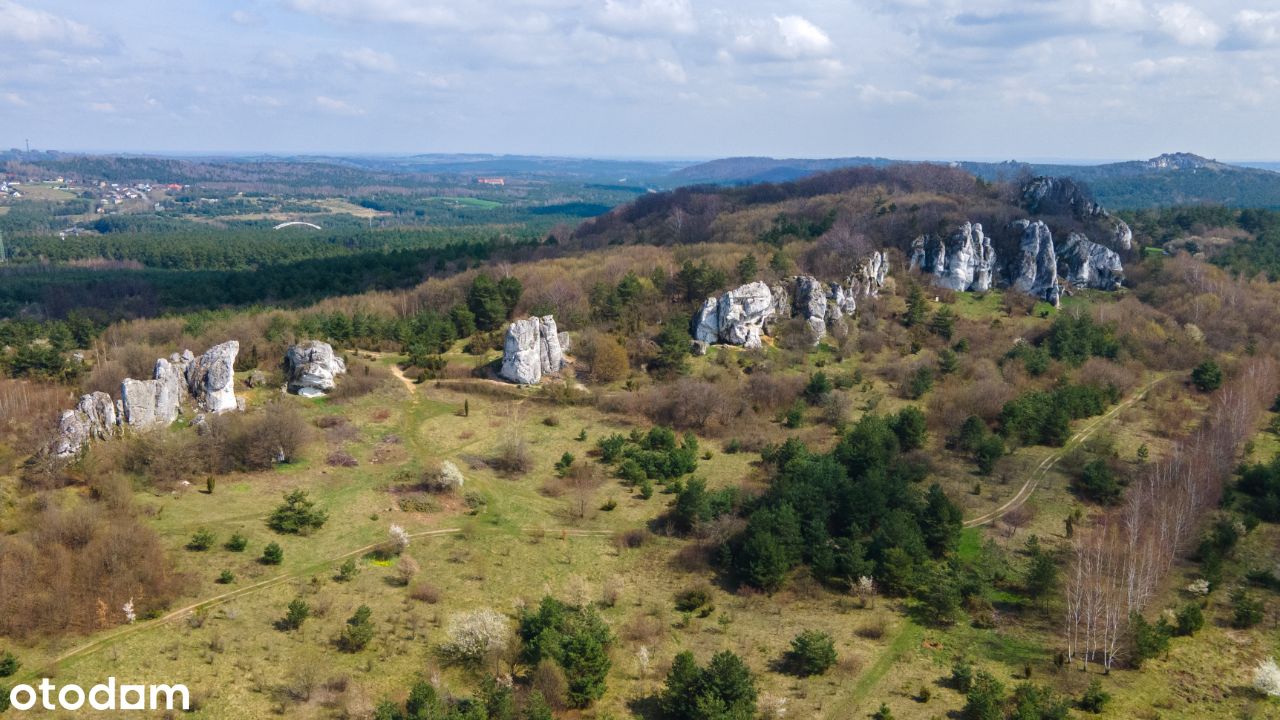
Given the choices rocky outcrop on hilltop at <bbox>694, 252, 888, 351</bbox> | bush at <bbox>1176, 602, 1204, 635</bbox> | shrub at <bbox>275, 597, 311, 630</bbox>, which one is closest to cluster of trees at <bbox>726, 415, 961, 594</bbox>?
bush at <bbox>1176, 602, 1204, 635</bbox>

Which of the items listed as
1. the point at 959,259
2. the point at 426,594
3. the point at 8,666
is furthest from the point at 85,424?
the point at 959,259

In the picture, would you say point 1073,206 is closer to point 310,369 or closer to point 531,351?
point 531,351

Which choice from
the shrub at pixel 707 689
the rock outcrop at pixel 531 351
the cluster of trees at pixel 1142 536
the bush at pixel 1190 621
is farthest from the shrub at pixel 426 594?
the bush at pixel 1190 621

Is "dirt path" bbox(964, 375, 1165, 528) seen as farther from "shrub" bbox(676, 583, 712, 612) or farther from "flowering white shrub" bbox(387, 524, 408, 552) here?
"flowering white shrub" bbox(387, 524, 408, 552)

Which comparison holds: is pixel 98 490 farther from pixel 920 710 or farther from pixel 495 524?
pixel 920 710

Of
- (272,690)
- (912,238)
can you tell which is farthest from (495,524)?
(912,238)

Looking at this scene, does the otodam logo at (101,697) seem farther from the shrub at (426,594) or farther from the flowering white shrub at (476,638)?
the shrub at (426,594)
